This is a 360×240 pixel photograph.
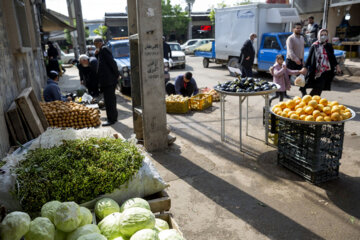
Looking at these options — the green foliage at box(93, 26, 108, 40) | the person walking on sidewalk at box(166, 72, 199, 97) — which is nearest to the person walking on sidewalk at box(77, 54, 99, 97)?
the person walking on sidewalk at box(166, 72, 199, 97)

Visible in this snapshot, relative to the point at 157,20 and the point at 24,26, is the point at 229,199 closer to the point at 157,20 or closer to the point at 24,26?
the point at 157,20

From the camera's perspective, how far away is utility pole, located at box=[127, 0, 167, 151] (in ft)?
16.8

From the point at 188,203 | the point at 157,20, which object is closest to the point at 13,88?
the point at 157,20

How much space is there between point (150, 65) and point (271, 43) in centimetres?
926

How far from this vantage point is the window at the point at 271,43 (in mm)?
12773

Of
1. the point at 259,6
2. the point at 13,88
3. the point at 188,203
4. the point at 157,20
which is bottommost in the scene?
the point at 188,203

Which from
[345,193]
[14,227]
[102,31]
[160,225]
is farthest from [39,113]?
[102,31]

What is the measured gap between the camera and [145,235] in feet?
6.45

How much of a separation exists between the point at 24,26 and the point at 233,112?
594cm

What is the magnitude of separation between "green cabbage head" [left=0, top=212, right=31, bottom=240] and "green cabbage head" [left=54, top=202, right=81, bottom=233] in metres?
0.19

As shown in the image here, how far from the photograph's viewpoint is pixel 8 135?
420 cm

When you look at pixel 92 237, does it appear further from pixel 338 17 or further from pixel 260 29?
pixel 338 17

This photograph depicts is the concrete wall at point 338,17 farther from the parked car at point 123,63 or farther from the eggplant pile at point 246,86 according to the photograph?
the eggplant pile at point 246,86

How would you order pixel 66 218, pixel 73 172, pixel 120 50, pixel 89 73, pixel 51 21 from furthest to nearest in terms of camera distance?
pixel 51 21, pixel 120 50, pixel 89 73, pixel 73 172, pixel 66 218
